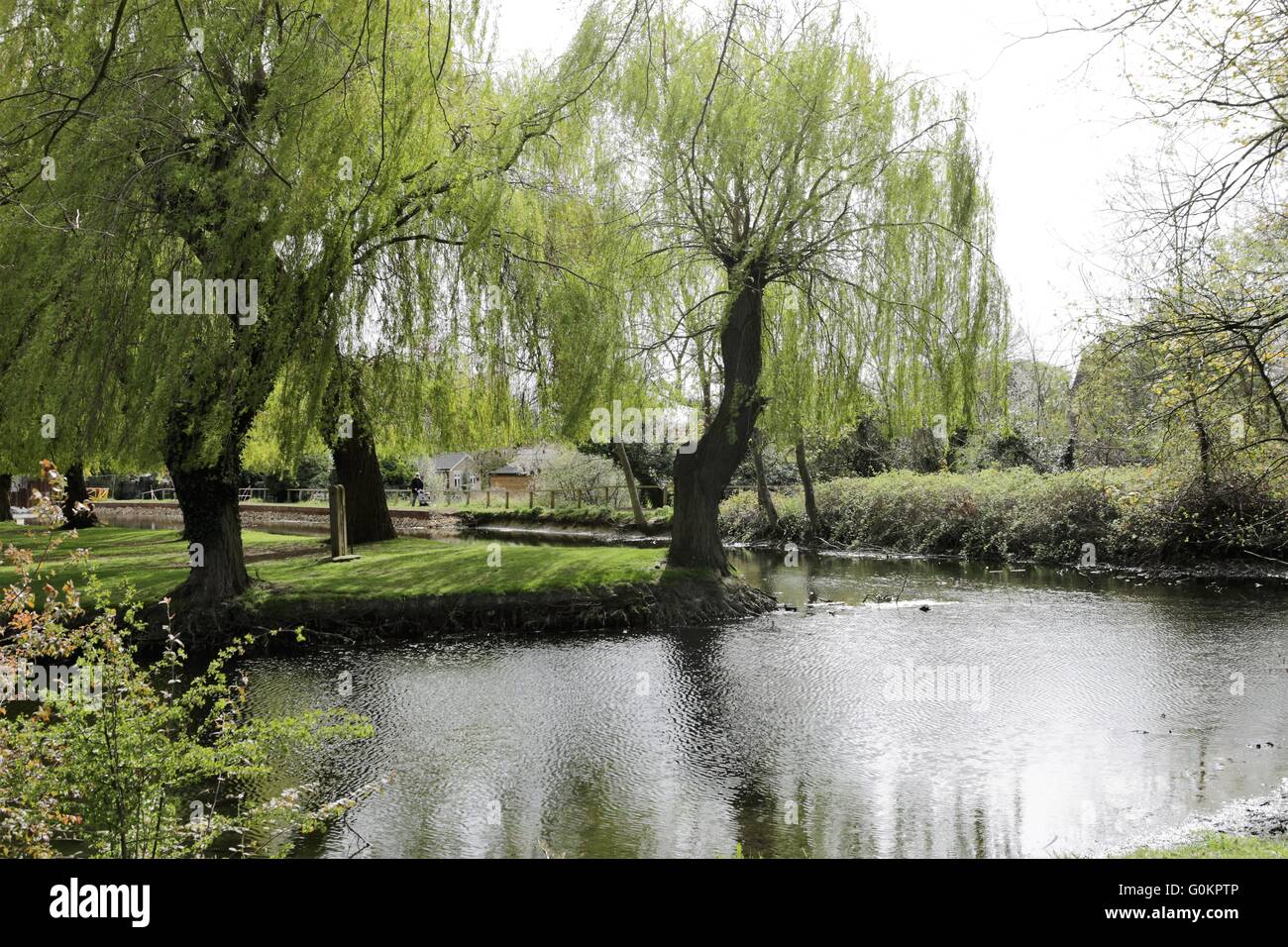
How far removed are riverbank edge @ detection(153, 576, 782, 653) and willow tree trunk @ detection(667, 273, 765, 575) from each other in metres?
0.86

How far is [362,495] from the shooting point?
19406 millimetres

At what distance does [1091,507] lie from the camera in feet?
64.3

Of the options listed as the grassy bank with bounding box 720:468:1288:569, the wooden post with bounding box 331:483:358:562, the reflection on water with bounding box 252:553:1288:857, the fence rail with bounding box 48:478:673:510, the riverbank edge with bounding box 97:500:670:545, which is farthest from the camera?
the fence rail with bounding box 48:478:673:510

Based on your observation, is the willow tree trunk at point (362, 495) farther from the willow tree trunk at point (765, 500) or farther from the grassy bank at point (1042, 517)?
the grassy bank at point (1042, 517)

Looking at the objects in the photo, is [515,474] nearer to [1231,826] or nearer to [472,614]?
[472,614]

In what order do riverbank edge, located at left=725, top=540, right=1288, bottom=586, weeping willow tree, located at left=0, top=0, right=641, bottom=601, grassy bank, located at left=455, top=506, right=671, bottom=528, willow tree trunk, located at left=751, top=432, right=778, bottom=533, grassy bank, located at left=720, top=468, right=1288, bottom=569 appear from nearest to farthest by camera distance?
weeping willow tree, located at left=0, top=0, right=641, bottom=601, riverbank edge, located at left=725, top=540, right=1288, bottom=586, grassy bank, located at left=720, top=468, right=1288, bottom=569, willow tree trunk, located at left=751, top=432, right=778, bottom=533, grassy bank, located at left=455, top=506, right=671, bottom=528

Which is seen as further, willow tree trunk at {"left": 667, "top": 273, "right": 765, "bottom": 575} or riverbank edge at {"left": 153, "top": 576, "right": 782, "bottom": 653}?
willow tree trunk at {"left": 667, "top": 273, "right": 765, "bottom": 575}

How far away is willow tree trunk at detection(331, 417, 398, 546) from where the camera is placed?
19.2 meters

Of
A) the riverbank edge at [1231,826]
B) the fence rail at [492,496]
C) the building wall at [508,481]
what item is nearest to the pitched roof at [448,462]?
the building wall at [508,481]

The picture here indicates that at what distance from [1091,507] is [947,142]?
32.2ft

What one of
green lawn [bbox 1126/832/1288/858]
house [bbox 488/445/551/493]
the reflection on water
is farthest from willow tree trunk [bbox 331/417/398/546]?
house [bbox 488/445/551/493]

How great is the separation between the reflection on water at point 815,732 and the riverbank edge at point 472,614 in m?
0.59

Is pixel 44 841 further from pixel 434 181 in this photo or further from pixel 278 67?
pixel 434 181

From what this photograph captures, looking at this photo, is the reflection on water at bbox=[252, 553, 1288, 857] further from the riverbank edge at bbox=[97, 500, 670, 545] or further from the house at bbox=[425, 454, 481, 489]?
the house at bbox=[425, 454, 481, 489]
